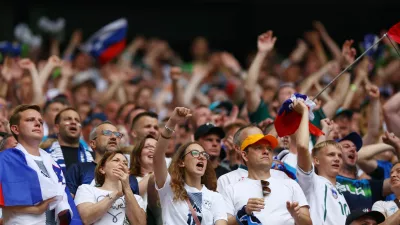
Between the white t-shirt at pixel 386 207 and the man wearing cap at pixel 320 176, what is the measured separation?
0.37 metres

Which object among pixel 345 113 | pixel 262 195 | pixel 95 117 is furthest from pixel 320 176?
pixel 95 117

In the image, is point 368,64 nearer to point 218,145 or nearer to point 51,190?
point 218,145

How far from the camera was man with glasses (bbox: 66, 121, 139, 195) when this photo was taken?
10.6 metres

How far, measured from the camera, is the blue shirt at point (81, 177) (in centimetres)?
1057

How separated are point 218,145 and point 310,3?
10.6 m

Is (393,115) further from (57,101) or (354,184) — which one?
(57,101)

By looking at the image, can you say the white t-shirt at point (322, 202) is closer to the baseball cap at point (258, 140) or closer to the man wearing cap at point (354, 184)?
the baseball cap at point (258, 140)

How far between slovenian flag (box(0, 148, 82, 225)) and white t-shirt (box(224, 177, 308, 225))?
153 centimetres

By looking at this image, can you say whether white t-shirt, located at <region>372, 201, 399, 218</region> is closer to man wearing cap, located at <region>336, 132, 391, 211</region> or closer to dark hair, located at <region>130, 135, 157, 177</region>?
man wearing cap, located at <region>336, 132, 391, 211</region>

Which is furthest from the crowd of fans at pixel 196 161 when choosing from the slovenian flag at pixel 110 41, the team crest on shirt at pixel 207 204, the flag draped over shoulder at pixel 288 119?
the slovenian flag at pixel 110 41

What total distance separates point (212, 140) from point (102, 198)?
1954mm

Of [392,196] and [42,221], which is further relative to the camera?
[392,196]

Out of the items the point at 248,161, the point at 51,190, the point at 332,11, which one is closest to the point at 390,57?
the point at 332,11

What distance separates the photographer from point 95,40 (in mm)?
17141
